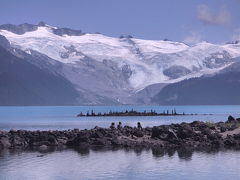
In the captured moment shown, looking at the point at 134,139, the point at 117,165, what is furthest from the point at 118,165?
the point at 134,139

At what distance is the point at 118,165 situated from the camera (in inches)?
2331

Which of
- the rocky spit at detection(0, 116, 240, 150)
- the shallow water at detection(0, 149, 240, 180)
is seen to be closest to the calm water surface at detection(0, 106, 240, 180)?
the shallow water at detection(0, 149, 240, 180)

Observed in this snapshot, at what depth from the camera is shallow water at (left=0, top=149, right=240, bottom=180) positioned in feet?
172

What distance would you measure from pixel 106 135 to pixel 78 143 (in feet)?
14.4

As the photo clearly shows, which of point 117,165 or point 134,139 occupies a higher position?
point 134,139

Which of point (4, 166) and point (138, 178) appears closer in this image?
point (138, 178)

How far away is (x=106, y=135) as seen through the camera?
80.7m

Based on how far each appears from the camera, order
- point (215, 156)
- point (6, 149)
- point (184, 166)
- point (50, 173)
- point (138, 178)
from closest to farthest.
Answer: point (138, 178)
point (50, 173)
point (184, 166)
point (215, 156)
point (6, 149)

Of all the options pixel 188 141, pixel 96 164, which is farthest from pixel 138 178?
pixel 188 141

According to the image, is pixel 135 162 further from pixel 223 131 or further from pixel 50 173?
pixel 223 131

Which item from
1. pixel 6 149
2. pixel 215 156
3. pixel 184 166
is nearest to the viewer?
pixel 184 166

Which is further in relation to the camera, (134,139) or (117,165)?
(134,139)

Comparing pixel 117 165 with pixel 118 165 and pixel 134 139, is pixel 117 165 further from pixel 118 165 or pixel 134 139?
pixel 134 139

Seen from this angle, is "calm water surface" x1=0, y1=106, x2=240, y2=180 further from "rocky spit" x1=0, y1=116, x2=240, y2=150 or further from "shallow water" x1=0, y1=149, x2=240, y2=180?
"rocky spit" x1=0, y1=116, x2=240, y2=150
